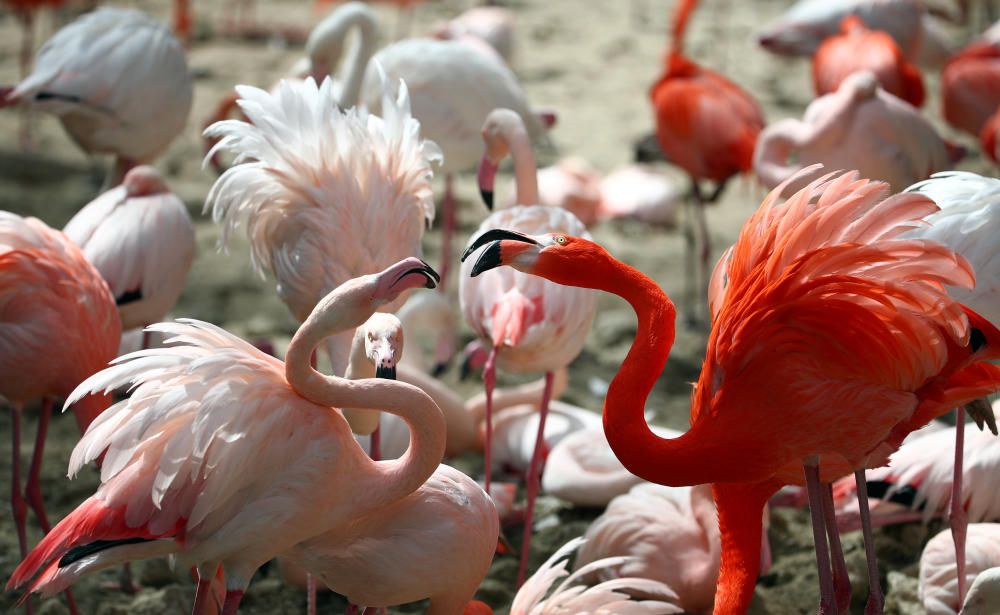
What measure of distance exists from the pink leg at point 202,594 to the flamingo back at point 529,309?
128cm

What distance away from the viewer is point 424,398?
2828 millimetres

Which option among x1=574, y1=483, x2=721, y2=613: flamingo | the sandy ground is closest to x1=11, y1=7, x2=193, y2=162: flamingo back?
the sandy ground

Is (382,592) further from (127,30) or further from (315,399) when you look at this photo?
(127,30)

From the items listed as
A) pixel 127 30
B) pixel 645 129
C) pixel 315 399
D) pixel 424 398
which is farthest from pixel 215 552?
pixel 645 129

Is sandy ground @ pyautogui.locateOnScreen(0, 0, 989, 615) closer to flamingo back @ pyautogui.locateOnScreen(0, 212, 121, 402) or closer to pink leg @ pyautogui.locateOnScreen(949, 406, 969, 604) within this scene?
pink leg @ pyautogui.locateOnScreen(949, 406, 969, 604)

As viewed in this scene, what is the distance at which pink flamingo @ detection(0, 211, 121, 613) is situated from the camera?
11.3ft

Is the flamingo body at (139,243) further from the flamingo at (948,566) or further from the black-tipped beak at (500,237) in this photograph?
the flamingo at (948,566)

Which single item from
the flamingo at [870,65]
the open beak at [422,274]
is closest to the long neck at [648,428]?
the open beak at [422,274]

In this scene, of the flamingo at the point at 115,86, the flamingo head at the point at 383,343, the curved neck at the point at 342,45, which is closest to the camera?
the flamingo head at the point at 383,343

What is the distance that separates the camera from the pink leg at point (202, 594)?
112 inches

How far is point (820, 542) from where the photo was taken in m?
3.02

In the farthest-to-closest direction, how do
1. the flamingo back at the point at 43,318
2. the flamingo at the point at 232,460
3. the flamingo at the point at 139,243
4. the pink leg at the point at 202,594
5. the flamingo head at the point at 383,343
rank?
the flamingo at the point at 139,243 → the flamingo back at the point at 43,318 → the flamingo head at the point at 383,343 → the pink leg at the point at 202,594 → the flamingo at the point at 232,460

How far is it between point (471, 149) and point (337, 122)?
1510 millimetres

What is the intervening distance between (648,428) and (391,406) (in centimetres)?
60
